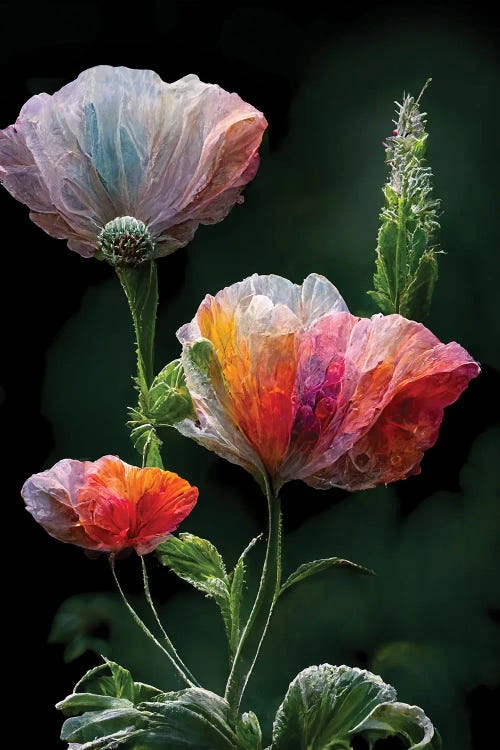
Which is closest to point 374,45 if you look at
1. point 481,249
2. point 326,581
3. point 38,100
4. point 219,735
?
point 481,249

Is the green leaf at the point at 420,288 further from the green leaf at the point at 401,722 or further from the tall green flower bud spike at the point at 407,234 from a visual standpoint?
the green leaf at the point at 401,722

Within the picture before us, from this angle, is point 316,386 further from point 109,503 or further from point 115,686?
point 115,686

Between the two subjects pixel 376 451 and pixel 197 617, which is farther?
pixel 197 617

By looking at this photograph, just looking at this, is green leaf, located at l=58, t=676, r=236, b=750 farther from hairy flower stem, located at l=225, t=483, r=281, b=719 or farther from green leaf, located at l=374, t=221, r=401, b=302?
green leaf, located at l=374, t=221, r=401, b=302

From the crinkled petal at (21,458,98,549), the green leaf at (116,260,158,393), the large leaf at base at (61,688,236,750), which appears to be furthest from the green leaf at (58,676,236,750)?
the green leaf at (116,260,158,393)

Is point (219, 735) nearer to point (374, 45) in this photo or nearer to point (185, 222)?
point (185, 222)

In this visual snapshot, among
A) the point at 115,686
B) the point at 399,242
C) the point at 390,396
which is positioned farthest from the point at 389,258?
the point at 115,686
